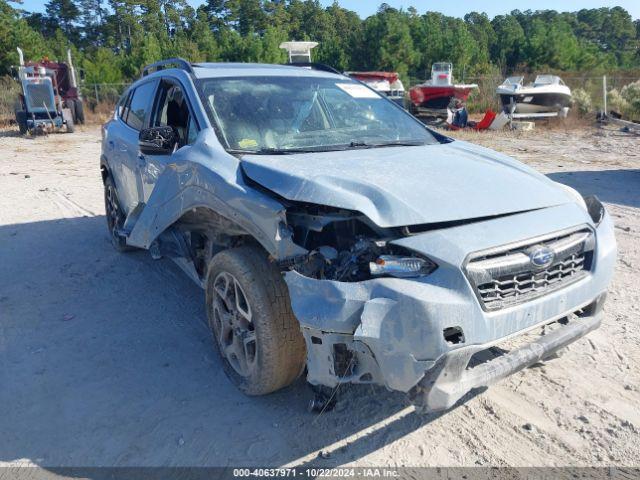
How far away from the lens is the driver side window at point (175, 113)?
12.9 ft

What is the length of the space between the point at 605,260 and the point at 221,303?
226 cm

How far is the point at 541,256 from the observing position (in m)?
2.65

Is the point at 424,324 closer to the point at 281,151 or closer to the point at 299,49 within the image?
the point at 281,151

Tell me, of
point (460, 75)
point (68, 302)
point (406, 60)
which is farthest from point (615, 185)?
point (406, 60)

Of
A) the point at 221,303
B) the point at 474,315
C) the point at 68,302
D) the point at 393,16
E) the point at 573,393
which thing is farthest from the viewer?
the point at 393,16

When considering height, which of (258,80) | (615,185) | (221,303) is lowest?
(615,185)

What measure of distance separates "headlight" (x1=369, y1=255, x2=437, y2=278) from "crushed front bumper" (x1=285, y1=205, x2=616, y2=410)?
43mm

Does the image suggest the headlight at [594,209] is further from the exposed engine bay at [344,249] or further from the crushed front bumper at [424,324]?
the exposed engine bay at [344,249]

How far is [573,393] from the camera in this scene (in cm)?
328

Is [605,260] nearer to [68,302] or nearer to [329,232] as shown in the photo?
[329,232]

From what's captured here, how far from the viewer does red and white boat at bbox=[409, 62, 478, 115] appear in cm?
2080

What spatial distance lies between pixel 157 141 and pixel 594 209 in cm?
281

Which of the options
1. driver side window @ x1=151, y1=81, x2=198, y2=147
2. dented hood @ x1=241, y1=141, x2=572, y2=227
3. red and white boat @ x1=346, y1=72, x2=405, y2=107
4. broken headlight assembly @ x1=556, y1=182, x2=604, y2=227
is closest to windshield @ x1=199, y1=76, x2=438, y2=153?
driver side window @ x1=151, y1=81, x2=198, y2=147

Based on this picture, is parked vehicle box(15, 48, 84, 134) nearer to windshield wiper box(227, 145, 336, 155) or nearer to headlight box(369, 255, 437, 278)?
windshield wiper box(227, 145, 336, 155)
